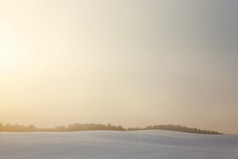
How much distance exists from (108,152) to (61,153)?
142 cm

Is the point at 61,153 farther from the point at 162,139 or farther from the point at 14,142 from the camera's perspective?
the point at 162,139

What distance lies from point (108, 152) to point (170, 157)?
183cm

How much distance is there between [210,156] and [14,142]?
604 cm

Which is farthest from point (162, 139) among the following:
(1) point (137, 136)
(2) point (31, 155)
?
(2) point (31, 155)

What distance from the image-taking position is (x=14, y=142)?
1153cm

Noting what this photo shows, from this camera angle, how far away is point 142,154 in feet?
35.7

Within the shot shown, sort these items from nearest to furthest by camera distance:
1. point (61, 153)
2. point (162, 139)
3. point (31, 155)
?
point (31, 155), point (61, 153), point (162, 139)

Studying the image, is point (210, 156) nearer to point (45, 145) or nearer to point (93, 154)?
point (93, 154)

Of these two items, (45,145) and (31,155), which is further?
(45,145)

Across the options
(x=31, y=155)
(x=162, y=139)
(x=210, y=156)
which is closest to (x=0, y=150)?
(x=31, y=155)

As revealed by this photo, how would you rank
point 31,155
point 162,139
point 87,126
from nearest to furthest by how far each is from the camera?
point 31,155, point 162,139, point 87,126

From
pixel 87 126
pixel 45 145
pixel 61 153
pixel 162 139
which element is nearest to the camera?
pixel 61 153

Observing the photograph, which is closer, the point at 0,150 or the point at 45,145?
the point at 0,150

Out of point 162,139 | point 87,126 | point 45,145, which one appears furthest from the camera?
point 87,126
